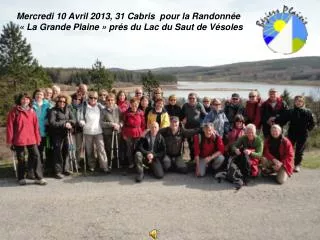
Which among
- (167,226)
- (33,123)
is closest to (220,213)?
(167,226)

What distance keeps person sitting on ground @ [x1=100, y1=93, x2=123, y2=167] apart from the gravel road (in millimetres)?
1064

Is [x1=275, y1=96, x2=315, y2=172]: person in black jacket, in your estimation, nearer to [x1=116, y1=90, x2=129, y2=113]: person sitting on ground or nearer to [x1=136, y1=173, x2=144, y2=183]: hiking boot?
[x1=136, y1=173, x2=144, y2=183]: hiking boot

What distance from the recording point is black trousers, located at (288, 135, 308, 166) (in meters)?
8.59

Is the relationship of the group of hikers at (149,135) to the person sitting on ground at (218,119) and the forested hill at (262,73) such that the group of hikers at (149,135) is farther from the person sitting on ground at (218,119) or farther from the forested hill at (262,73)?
the forested hill at (262,73)

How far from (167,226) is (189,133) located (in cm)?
335

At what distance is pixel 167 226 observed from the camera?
5.50 meters

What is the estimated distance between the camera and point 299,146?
8.64 metres

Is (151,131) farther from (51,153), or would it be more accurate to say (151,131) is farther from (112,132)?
(51,153)

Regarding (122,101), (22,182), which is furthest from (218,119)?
(22,182)

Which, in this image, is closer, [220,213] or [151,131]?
[220,213]

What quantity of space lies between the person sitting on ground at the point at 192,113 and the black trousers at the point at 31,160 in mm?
3515

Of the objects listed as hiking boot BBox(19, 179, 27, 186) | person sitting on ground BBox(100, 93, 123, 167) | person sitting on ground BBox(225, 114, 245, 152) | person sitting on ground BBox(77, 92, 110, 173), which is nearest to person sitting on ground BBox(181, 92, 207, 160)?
person sitting on ground BBox(225, 114, 245, 152)

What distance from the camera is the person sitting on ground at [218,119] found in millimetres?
8586

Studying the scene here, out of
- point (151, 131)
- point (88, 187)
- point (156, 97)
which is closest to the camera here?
point (88, 187)
